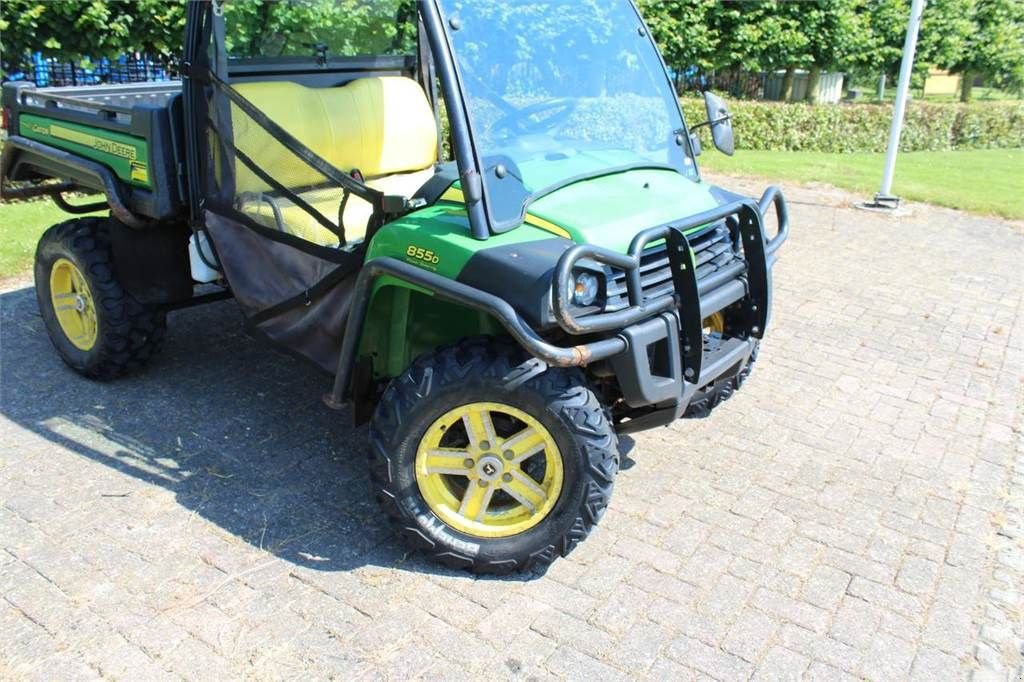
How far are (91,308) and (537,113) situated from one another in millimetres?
2770

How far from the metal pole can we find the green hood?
6928 mm

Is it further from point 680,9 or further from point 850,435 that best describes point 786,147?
point 850,435

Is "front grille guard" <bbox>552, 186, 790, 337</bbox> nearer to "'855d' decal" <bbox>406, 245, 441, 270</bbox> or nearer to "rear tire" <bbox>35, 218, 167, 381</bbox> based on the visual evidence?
"'855d' decal" <bbox>406, 245, 441, 270</bbox>

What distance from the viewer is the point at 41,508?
3.70 meters

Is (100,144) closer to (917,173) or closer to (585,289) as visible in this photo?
(585,289)

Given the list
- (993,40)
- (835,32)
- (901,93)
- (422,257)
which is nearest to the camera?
(422,257)

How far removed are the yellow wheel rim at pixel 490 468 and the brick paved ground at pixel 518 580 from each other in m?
0.23

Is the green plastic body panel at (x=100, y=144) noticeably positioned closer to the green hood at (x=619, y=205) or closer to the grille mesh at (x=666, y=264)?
the green hood at (x=619, y=205)

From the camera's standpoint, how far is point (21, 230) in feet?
24.9

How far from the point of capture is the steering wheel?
341 centimetres

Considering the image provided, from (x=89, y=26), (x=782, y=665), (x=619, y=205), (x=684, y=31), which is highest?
(x=684, y=31)

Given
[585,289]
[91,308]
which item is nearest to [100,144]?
[91,308]

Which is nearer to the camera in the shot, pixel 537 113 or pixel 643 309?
pixel 643 309

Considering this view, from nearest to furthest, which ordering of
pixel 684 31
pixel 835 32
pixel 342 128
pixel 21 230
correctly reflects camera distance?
pixel 342 128, pixel 21 230, pixel 684 31, pixel 835 32
